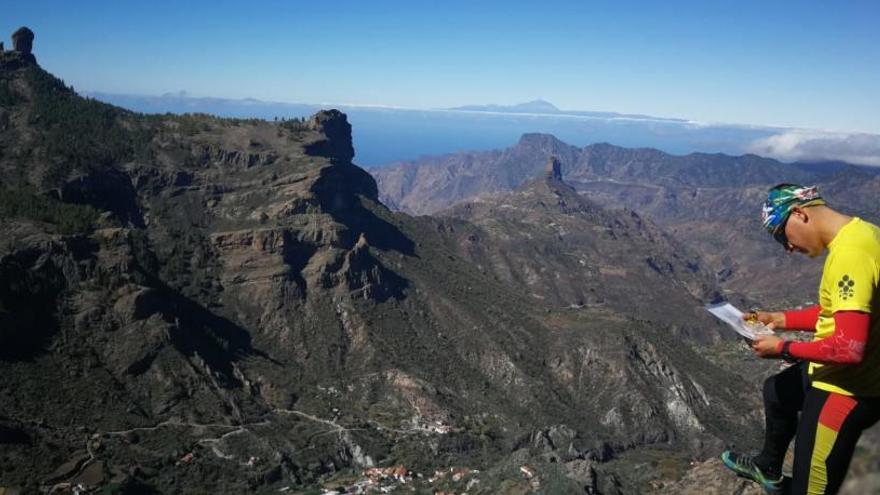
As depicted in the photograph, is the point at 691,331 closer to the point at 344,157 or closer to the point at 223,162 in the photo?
the point at 344,157

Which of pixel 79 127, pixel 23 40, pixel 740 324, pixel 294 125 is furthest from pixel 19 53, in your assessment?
pixel 740 324

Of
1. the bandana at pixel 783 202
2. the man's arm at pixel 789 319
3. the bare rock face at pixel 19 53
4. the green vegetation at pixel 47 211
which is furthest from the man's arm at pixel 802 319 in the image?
the bare rock face at pixel 19 53

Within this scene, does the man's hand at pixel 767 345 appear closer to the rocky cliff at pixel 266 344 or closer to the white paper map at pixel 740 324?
the white paper map at pixel 740 324

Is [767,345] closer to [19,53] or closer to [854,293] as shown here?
[854,293]

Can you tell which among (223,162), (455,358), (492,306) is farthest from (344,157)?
(455,358)

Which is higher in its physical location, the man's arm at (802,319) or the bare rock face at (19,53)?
the bare rock face at (19,53)

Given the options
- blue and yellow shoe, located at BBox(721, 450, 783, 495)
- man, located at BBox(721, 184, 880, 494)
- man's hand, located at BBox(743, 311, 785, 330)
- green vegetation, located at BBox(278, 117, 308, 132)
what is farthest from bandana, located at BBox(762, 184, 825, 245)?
green vegetation, located at BBox(278, 117, 308, 132)

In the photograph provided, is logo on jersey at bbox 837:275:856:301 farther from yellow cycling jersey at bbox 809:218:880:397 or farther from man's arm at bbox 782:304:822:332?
man's arm at bbox 782:304:822:332
